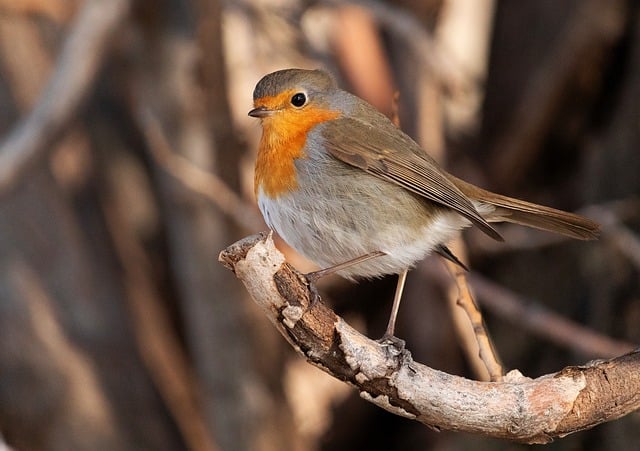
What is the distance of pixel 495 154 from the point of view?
5.19 metres

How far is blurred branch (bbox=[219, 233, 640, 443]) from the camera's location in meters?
2.38

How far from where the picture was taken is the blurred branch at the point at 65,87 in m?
4.15

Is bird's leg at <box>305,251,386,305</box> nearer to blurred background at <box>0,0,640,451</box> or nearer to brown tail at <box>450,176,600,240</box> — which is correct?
brown tail at <box>450,176,600,240</box>

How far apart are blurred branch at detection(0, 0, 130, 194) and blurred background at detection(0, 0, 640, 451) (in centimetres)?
1

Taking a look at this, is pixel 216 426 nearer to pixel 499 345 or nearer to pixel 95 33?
pixel 499 345

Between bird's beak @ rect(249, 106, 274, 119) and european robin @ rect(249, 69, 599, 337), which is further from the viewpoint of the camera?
bird's beak @ rect(249, 106, 274, 119)

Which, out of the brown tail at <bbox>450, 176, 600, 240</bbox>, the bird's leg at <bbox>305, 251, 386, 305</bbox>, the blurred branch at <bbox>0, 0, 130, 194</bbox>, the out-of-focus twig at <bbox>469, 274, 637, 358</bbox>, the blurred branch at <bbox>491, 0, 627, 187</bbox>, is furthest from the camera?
the blurred branch at <bbox>491, 0, 627, 187</bbox>

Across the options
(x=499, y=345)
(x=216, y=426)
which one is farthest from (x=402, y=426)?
(x=216, y=426)

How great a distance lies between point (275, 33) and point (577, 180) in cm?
179

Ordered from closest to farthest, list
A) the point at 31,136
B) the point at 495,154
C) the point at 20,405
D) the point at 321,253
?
the point at 321,253 < the point at 31,136 < the point at 20,405 < the point at 495,154

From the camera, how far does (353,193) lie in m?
2.98

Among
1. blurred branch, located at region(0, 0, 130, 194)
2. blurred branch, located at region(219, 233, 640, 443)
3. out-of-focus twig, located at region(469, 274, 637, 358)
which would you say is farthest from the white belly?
blurred branch, located at region(0, 0, 130, 194)

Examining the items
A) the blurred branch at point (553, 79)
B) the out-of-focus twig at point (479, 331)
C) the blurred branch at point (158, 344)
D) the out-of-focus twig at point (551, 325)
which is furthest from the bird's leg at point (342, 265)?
the blurred branch at point (553, 79)

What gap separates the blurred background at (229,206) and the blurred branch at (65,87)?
0.01 meters
